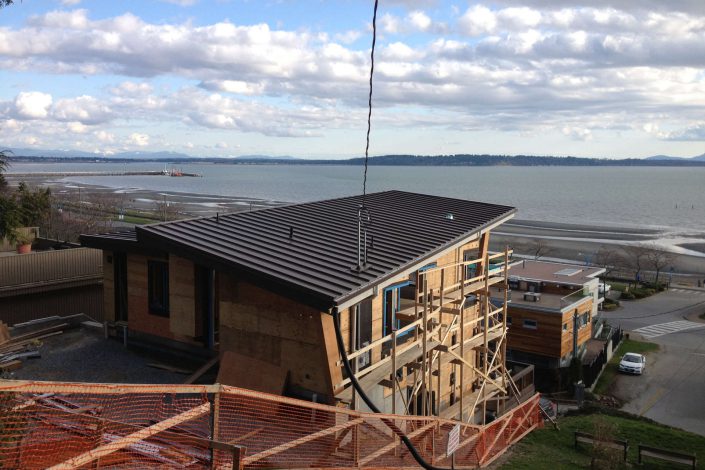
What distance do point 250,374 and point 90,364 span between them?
4603 millimetres

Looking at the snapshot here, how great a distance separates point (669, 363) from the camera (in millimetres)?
32844

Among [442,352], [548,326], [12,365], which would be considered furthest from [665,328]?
[12,365]

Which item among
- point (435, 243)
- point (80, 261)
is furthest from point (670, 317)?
Result: point (80, 261)

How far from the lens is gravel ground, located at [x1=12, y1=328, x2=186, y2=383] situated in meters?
13.9

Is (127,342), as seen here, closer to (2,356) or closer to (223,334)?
(2,356)

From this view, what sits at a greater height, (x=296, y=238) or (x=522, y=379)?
(x=296, y=238)

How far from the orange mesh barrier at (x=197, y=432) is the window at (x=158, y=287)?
12.3 feet

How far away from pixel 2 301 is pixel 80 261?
10.0ft

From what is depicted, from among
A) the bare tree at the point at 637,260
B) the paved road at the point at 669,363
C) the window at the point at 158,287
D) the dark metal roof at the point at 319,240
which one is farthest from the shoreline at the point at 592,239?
the window at the point at 158,287

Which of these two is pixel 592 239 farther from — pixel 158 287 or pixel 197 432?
pixel 197 432

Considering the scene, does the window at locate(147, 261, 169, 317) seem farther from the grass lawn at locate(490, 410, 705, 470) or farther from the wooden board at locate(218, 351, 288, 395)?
the grass lawn at locate(490, 410, 705, 470)

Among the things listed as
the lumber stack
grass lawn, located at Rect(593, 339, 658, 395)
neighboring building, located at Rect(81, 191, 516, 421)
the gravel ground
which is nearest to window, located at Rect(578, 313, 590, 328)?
grass lawn, located at Rect(593, 339, 658, 395)

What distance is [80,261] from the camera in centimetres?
2438

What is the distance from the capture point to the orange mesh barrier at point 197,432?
578 centimetres
